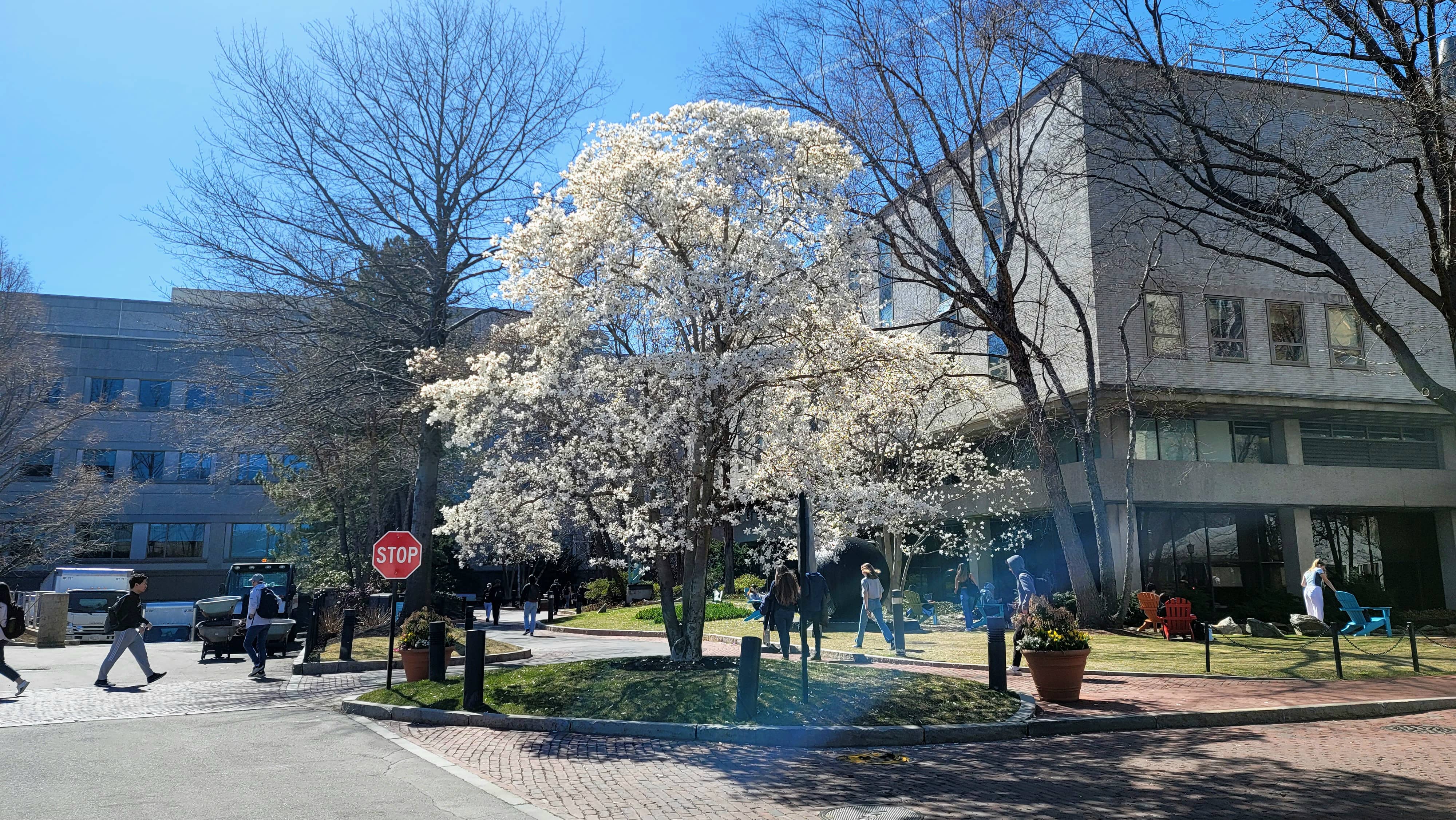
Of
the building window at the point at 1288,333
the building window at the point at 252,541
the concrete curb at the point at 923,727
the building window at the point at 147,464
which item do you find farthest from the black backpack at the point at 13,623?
the building window at the point at 147,464

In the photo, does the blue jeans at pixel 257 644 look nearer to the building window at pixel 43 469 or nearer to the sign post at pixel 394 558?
the sign post at pixel 394 558

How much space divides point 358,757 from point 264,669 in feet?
32.2

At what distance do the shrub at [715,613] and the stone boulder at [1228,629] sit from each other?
12790 mm

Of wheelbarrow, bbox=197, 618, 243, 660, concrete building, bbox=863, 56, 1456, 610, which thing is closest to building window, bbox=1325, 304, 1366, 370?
concrete building, bbox=863, 56, 1456, 610

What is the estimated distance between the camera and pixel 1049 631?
11.9 meters

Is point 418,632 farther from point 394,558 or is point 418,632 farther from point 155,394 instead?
point 155,394

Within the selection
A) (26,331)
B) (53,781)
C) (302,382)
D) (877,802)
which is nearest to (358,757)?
(53,781)

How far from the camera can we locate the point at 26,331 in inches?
1431

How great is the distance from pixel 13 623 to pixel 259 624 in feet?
11.3

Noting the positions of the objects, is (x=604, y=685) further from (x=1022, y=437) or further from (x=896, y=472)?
(x=1022, y=437)

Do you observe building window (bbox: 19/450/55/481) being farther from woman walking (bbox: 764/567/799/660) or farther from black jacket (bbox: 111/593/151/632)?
woman walking (bbox: 764/567/799/660)

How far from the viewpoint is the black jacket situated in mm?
14430

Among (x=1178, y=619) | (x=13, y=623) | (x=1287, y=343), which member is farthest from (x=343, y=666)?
(x=1287, y=343)

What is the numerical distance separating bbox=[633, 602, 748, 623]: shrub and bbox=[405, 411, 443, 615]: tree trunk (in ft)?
30.6
